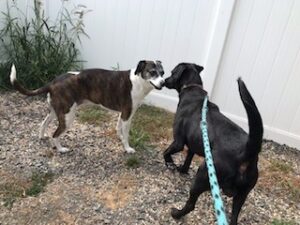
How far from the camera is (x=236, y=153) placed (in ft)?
9.14

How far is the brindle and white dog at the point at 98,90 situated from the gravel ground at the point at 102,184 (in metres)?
0.29

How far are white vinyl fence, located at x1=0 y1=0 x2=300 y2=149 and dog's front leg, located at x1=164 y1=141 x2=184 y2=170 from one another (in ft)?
4.67

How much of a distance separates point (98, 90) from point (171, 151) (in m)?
1.02

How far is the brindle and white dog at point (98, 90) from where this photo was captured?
150 inches

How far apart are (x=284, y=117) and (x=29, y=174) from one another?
3.21 m

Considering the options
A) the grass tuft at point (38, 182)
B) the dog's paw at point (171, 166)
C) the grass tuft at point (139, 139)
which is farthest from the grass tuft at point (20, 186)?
the dog's paw at point (171, 166)

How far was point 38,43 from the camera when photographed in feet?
17.1

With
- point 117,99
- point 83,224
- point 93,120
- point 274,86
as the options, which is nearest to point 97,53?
point 93,120

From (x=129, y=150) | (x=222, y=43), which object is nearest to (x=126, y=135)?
(x=129, y=150)

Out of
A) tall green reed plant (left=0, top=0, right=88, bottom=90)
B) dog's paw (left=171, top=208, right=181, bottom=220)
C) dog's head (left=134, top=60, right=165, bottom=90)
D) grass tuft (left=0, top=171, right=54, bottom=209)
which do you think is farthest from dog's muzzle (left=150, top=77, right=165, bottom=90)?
tall green reed plant (left=0, top=0, right=88, bottom=90)

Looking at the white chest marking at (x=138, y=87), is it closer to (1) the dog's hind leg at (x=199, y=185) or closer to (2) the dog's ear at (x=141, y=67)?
(2) the dog's ear at (x=141, y=67)

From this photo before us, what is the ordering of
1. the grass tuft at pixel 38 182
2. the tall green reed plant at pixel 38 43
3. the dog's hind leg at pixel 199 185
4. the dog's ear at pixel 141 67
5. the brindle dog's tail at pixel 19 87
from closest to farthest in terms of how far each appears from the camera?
the dog's hind leg at pixel 199 185, the grass tuft at pixel 38 182, the brindle dog's tail at pixel 19 87, the dog's ear at pixel 141 67, the tall green reed plant at pixel 38 43

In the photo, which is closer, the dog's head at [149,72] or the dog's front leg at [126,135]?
the dog's head at [149,72]

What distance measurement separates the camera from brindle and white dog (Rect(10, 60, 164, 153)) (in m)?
3.81
